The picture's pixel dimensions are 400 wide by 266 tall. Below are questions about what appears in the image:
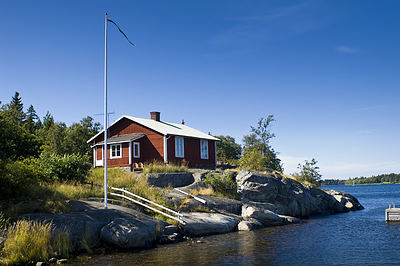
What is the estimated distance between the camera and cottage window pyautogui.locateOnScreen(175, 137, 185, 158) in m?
32.8

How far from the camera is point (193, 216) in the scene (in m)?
19.1

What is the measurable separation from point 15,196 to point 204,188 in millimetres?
13659

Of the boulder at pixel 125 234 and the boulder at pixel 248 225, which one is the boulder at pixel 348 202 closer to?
the boulder at pixel 248 225

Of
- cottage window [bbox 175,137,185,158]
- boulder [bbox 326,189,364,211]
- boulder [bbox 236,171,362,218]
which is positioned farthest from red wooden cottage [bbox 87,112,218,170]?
boulder [bbox 326,189,364,211]

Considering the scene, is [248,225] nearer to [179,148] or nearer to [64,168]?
[64,168]

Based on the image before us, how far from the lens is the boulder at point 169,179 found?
25.6 m

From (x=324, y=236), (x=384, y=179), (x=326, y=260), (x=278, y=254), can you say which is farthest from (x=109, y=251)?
(x=384, y=179)

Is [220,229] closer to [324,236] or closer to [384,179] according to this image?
[324,236]

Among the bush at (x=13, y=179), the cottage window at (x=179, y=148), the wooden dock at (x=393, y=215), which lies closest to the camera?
the bush at (x=13, y=179)

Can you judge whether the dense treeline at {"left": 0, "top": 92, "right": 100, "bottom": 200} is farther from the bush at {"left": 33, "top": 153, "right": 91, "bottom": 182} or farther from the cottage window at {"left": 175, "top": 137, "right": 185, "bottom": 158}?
the cottage window at {"left": 175, "top": 137, "right": 185, "bottom": 158}

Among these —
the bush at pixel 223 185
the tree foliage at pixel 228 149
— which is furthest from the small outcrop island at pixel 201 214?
the tree foliage at pixel 228 149

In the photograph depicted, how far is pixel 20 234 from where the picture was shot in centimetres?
1186

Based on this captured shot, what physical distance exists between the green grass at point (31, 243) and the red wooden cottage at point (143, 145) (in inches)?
712

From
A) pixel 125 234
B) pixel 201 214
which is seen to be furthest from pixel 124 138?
pixel 125 234
